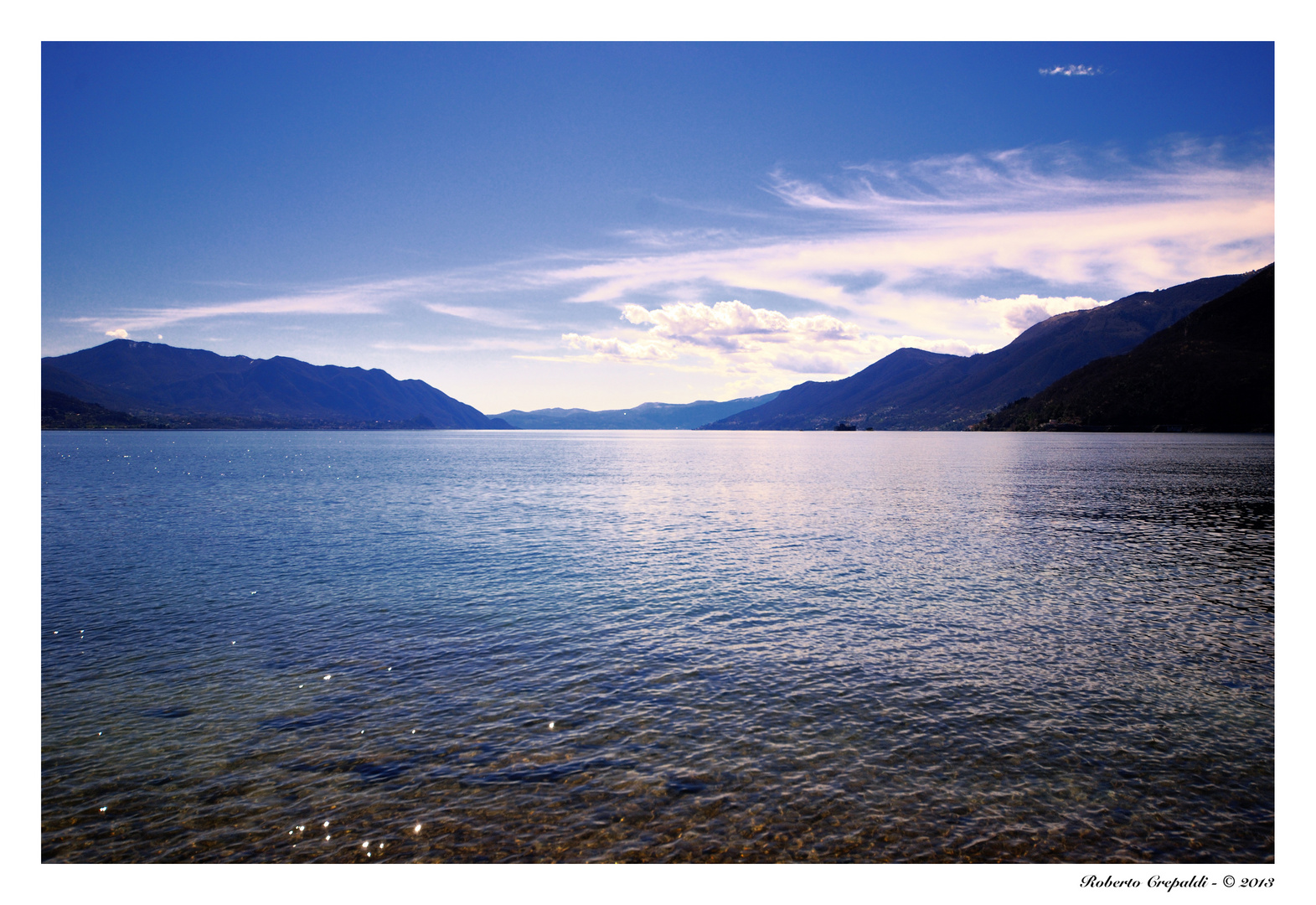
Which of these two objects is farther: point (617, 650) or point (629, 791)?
point (617, 650)

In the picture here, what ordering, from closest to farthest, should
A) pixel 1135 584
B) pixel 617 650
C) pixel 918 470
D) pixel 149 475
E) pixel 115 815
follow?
pixel 115 815, pixel 617 650, pixel 1135 584, pixel 149 475, pixel 918 470

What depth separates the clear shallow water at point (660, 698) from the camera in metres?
12.3

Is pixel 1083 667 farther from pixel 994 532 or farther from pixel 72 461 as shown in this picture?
pixel 72 461

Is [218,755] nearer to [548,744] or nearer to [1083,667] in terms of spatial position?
[548,744]

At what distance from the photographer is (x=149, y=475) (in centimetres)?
10300

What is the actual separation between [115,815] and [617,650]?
1365 centimetres

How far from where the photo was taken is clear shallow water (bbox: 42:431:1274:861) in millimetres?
12336

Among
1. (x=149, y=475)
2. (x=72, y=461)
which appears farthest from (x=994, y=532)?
(x=72, y=461)

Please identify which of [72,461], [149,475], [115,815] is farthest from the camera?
[72,461]

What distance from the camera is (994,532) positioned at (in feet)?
158

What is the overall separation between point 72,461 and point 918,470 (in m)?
173

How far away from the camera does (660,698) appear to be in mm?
18266

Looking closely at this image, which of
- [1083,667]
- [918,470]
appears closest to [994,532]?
[1083,667]
